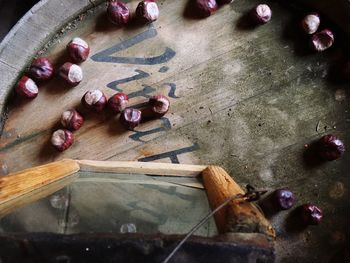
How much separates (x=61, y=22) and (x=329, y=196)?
1621mm

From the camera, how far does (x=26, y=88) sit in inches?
96.7

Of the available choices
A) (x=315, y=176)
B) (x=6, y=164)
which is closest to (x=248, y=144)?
(x=315, y=176)

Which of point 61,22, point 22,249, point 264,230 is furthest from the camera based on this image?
point 61,22

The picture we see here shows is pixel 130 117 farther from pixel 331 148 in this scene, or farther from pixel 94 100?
pixel 331 148

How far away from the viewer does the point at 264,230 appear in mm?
1680

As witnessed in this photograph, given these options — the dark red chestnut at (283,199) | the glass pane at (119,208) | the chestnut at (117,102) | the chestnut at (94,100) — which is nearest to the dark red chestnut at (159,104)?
the chestnut at (117,102)

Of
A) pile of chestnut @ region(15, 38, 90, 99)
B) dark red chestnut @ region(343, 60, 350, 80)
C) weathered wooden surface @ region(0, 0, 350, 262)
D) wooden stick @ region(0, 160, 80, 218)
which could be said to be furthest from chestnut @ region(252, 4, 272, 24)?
wooden stick @ region(0, 160, 80, 218)

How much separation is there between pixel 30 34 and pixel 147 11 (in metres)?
0.59

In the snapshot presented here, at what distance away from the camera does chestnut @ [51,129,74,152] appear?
247cm

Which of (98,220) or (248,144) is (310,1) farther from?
(98,220)

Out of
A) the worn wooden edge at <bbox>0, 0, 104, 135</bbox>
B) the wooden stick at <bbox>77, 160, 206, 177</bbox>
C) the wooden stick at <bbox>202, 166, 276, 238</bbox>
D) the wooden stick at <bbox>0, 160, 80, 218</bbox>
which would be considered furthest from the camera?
the worn wooden edge at <bbox>0, 0, 104, 135</bbox>

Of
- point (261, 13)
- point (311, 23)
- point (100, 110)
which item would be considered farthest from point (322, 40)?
point (100, 110)

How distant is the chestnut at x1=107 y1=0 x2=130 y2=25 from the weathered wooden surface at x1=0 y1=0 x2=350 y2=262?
0.20 ft

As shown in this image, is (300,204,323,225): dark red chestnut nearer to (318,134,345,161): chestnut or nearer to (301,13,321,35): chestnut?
(318,134,345,161): chestnut
